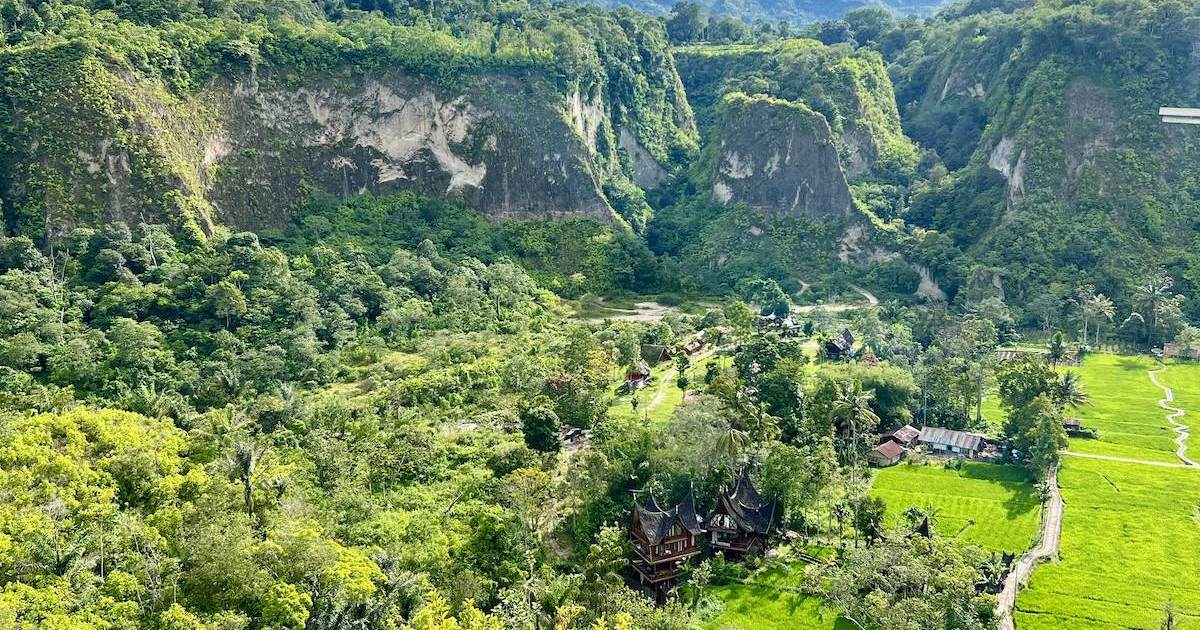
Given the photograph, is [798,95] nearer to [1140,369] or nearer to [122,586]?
[1140,369]

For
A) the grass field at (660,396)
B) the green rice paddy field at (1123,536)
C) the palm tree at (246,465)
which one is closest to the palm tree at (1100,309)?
the green rice paddy field at (1123,536)

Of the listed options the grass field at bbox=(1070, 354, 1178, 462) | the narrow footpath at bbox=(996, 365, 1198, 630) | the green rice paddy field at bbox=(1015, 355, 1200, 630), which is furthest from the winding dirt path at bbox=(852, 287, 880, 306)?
the narrow footpath at bbox=(996, 365, 1198, 630)

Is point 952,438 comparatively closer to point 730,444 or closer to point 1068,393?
point 1068,393

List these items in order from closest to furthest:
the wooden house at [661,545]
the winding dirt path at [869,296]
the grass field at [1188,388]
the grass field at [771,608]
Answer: the grass field at [771,608]
the wooden house at [661,545]
the grass field at [1188,388]
the winding dirt path at [869,296]

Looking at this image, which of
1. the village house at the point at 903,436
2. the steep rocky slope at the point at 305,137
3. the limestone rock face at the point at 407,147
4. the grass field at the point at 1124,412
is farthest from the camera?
the limestone rock face at the point at 407,147

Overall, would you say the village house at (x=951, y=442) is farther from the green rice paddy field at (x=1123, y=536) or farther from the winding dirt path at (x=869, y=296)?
the winding dirt path at (x=869, y=296)

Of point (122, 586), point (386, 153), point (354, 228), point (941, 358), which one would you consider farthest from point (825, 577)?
point (386, 153)

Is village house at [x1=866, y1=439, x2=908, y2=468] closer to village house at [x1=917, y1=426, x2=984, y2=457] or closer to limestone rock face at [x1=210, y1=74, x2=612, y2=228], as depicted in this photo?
village house at [x1=917, y1=426, x2=984, y2=457]
